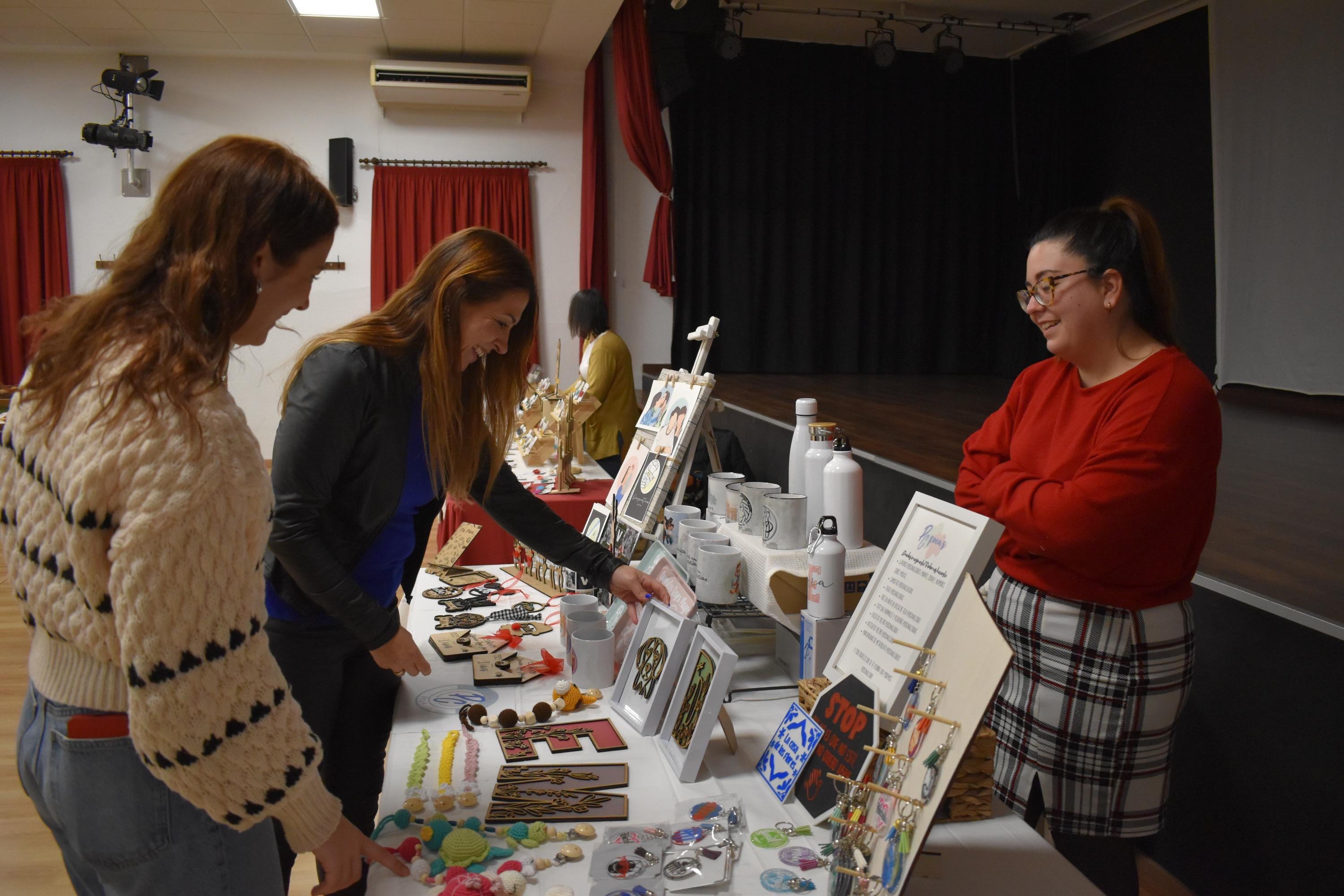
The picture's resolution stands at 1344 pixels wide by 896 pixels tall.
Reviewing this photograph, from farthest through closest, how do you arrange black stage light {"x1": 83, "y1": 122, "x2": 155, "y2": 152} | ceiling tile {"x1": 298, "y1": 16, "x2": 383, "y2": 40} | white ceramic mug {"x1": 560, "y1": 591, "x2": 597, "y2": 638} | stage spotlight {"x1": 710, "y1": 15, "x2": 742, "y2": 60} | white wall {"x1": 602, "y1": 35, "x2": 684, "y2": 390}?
1. white wall {"x1": 602, "y1": 35, "x2": 684, "y2": 390}
2. stage spotlight {"x1": 710, "y1": 15, "x2": 742, "y2": 60}
3. black stage light {"x1": 83, "y1": 122, "x2": 155, "y2": 152}
4. ceiling tile {"x1": 298, "y1": 16, "x2": 383, "y2": 40}
5. white ceramic mug {"x1": 560, "y1": 591, "x2": 597, "y2": 638}

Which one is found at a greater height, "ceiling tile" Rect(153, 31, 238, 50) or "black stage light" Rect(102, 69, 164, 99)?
"ceiling tile" Rect(153, 31, 238, 50)

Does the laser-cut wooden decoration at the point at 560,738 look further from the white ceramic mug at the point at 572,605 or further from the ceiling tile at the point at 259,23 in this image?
the ceiling tile at the point at 259,23

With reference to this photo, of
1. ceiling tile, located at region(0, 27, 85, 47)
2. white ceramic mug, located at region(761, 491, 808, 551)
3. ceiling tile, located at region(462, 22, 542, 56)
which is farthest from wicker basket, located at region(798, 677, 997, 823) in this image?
ceiling tile, located at region(0, 27, 85, 47)

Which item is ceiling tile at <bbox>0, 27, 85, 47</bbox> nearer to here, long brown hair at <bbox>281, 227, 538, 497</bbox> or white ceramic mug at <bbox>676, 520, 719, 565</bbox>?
long brown hair at <bbox>281, 227, 538, 497</bbox>

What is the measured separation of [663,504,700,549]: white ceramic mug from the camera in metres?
1.91

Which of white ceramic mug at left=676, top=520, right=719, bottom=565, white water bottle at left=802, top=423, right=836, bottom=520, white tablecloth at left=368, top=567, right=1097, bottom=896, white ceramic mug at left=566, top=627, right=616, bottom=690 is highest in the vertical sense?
white water bottle at left=802, top=423, right=836, bottom=520

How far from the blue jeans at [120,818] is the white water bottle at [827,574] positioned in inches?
31.1

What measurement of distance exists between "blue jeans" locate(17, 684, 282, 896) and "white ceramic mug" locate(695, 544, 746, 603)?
0.91 meters

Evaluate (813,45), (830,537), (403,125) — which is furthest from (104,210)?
(830,537)

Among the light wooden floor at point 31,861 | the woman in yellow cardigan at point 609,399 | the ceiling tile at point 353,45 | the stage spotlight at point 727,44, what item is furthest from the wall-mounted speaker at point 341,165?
the light wooden floor at point 31,861

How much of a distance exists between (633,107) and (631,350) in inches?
74.2

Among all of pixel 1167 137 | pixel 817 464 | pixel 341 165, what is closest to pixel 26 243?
pixel 341 165

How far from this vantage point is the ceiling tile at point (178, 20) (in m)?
5.80

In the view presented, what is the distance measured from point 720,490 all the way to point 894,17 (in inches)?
248
